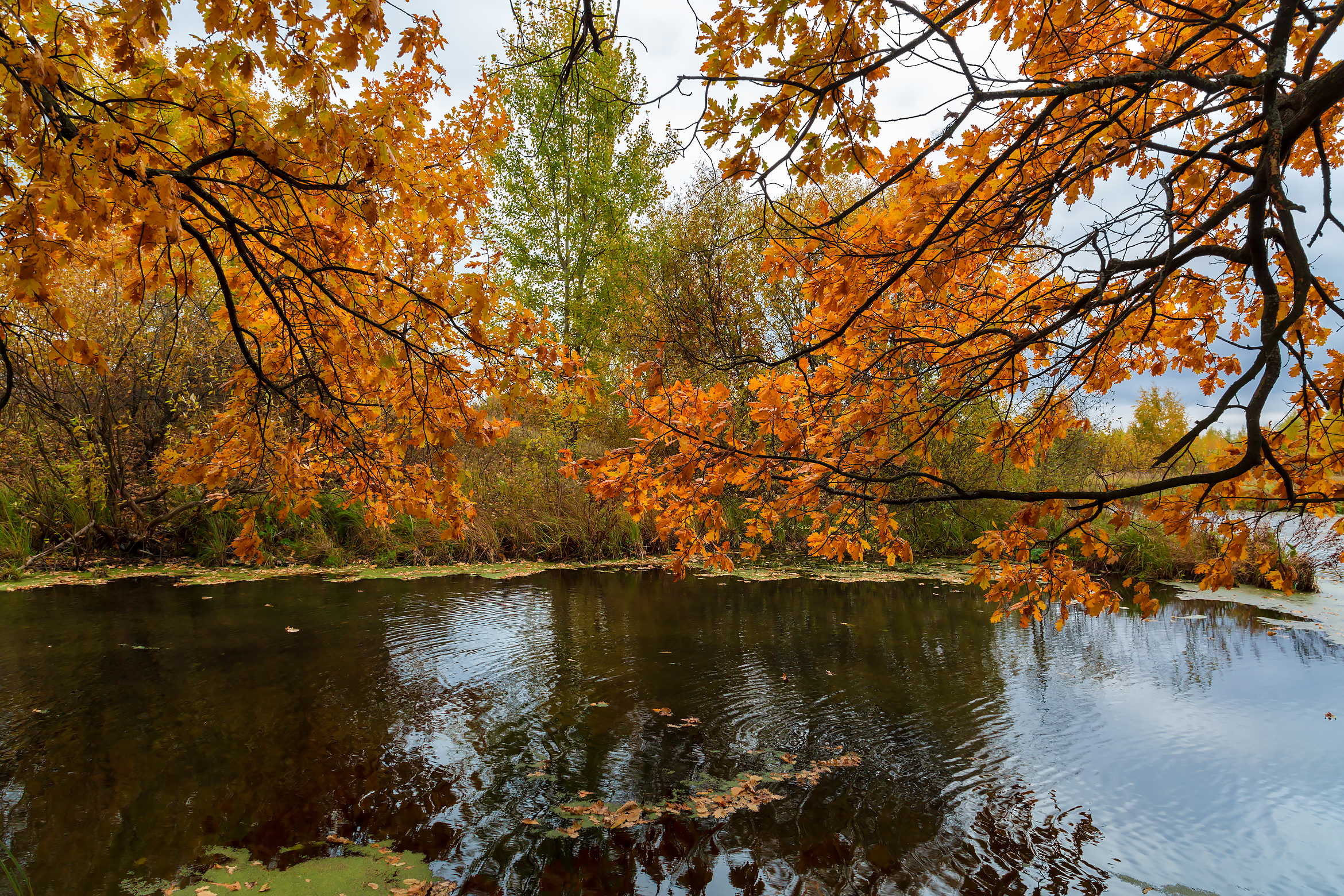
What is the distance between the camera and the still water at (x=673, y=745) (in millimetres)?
2551

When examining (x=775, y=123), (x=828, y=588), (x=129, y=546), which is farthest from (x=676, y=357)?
(x=775, y=123)

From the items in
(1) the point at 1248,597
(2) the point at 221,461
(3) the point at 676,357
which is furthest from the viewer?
(3) the point at 676,357

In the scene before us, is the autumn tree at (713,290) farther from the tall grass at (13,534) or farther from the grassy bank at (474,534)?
the tall grass at (13,534)

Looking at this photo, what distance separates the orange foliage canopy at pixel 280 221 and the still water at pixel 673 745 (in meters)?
1.27

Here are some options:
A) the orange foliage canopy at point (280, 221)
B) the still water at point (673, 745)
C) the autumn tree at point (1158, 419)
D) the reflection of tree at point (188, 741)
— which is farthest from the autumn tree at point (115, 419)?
the autumn tree at point (1158, 419)

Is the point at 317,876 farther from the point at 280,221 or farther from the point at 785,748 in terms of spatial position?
the point at 280,221

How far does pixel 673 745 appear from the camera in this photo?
357 cm

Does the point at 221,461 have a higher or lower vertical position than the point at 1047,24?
lower

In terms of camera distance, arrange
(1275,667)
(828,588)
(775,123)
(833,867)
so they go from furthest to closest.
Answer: (828,588), (1275,667), (833,867), (775,123)

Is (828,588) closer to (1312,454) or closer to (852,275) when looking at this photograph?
(1312,454)

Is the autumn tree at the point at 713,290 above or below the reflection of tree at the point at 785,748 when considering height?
above

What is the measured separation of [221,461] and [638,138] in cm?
1302

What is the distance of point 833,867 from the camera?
98.9 inches

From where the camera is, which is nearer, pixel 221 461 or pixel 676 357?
pixel 221 461
